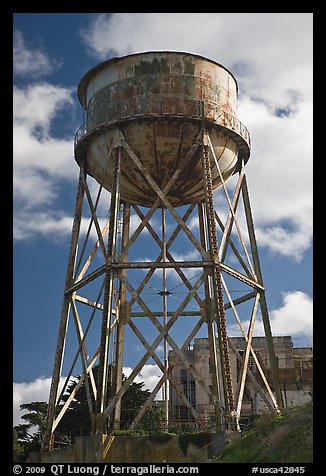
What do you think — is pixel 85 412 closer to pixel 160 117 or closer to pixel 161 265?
pixel 161 265

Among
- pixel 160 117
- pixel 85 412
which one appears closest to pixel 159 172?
pixel 160 117

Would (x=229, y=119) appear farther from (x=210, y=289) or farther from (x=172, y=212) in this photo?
(x=210, y=289)

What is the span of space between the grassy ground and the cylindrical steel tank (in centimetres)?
875

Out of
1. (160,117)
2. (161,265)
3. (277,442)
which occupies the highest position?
(160,117)

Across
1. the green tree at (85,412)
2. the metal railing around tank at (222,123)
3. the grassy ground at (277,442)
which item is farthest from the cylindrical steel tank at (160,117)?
the green tree at (85,412)

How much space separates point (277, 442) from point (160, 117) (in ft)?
34.5

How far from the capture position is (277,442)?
1377 centimetres

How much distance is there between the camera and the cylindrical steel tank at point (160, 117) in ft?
66.2

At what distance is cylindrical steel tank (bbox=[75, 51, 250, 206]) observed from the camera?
20188mm

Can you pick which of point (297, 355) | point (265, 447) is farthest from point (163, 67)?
point (297, 355)

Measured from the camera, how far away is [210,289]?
74.1ft

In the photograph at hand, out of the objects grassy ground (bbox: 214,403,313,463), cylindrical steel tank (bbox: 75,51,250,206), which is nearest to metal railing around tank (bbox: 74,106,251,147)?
cylindrical steel tank (bbox: 75,51,250,206)

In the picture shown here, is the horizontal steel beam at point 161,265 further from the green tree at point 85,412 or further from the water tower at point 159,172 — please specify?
the green tree at point 85,412

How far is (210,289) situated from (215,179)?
3.90 m
